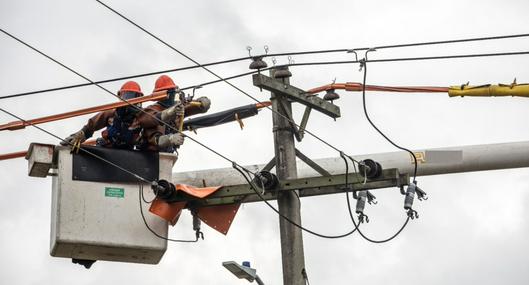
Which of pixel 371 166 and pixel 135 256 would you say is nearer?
pixel 371 166

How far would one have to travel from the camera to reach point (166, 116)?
20312mm

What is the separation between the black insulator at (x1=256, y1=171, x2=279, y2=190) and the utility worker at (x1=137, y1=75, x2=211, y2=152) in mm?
1198

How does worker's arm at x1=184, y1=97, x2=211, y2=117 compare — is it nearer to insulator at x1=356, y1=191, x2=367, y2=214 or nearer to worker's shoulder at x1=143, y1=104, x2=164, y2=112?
worker's shoulder at x1=143, y1=104, x2=164, y2=112

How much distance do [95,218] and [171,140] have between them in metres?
1.21

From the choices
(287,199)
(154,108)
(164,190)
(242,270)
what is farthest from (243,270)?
(154,108)

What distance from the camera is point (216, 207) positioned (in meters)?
20.6

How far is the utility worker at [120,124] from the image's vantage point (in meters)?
20.8

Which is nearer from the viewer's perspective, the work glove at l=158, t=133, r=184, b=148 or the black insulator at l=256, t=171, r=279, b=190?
the black insulator at l=256, t=171, r=279, b=190

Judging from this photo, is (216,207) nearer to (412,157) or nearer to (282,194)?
(282,194)

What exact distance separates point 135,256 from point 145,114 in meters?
1.60

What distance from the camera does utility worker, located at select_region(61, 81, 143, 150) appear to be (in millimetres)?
20828

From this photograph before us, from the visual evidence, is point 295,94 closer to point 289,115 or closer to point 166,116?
point 289,115

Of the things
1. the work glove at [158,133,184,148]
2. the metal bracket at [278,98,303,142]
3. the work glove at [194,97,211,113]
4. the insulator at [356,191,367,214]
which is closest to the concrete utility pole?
the metal bracket at [278,98,303,142]

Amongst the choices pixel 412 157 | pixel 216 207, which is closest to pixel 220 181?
pixel 216 207
